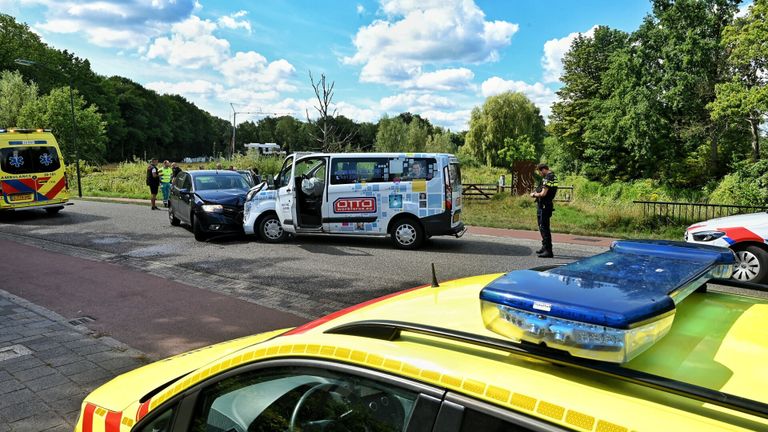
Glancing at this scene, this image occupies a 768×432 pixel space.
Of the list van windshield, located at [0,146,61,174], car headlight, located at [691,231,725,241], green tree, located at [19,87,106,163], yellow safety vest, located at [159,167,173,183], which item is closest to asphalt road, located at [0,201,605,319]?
van windshield, located at [0,146,61,174]

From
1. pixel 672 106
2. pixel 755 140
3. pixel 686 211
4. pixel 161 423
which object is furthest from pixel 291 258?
pixel 672 106

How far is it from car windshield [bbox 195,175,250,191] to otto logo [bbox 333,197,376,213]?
3577 millimetres

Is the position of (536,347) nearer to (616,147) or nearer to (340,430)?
(340,430)

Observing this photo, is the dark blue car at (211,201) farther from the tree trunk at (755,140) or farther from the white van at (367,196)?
the tree trunk at (755,140)

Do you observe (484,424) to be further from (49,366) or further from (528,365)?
(49,366)

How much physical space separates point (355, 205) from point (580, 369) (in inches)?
391

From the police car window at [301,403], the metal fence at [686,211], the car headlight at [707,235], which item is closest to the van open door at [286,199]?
the car headlight at [707,235]

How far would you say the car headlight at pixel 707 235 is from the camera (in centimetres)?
769

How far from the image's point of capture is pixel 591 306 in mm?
1124

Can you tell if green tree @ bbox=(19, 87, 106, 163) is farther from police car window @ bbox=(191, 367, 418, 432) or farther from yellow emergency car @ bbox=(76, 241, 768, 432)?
yellow emergency car @ bbox=(76, 241, 768, 432)

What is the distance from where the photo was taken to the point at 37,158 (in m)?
16.4

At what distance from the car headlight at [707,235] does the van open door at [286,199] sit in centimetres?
783

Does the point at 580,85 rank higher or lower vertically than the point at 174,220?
higher

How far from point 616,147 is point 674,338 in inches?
1818
